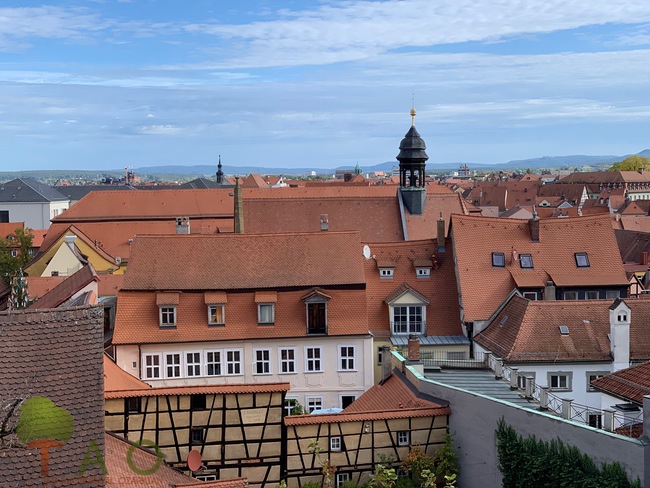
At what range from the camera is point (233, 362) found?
36.4 m

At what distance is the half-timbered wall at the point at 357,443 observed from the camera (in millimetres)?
24844

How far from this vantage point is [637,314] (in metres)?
35.3

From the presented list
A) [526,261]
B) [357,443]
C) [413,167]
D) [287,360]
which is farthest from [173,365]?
[413,167]

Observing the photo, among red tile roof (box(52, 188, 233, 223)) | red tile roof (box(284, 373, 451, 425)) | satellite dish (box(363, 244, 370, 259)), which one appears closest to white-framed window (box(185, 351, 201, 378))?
red tile roof (box(284, 373, 451, 425))

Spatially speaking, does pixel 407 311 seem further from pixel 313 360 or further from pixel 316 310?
pixel 313 360

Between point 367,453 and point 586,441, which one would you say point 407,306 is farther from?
point 586,441

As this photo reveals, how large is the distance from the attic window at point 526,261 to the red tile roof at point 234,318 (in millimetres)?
8543

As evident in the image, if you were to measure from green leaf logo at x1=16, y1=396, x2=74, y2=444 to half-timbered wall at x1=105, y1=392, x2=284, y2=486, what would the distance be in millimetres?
11464

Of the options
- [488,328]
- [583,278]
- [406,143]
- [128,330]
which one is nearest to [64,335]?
[128,330]

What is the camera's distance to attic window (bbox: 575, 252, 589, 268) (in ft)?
135

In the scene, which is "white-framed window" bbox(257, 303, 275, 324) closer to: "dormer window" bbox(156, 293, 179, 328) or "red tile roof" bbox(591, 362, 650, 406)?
"dormer window" bbox(156, 293, 179, 328)

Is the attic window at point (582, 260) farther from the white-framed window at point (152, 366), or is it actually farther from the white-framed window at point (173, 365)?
the white-framed window at point (152, 366)

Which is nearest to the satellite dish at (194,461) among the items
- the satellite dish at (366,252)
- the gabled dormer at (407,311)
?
the gabled dormer at (407,311)

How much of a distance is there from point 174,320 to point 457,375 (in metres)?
12.4
